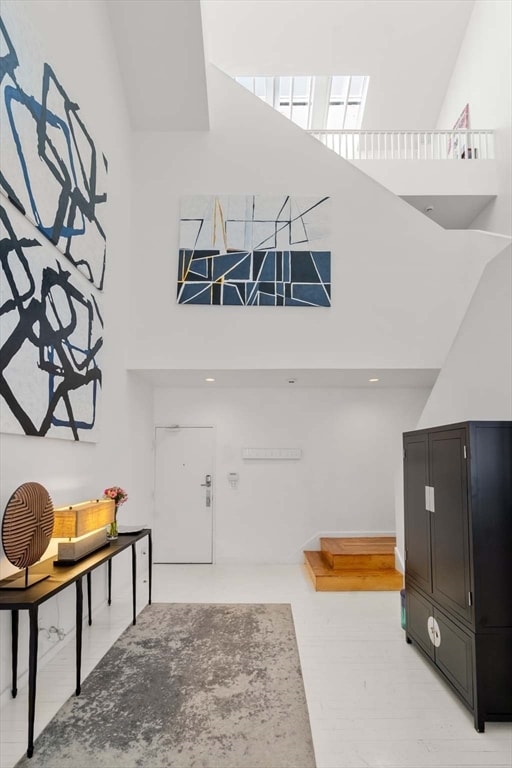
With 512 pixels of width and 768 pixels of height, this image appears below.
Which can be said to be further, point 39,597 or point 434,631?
point 434,631

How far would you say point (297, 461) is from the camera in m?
6.75

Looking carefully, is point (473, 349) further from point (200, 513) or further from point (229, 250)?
point (200, 513)

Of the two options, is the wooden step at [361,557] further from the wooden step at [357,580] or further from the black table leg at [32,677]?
the black table leg at [32,677]

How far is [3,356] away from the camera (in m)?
2.84

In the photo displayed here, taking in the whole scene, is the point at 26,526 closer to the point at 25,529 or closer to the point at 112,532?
the point at 25,529

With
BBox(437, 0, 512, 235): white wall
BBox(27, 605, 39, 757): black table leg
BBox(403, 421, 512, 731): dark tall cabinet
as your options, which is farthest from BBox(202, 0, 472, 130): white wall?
BBox(27, 605, 39, 757): black table leg

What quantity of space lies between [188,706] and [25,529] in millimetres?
1397

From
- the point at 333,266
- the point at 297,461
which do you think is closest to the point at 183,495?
the point at 297,461

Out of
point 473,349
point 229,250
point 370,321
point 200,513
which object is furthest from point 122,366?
point 473,349

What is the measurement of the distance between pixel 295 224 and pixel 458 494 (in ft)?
12.8

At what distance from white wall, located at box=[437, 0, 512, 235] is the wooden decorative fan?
20.0 ft

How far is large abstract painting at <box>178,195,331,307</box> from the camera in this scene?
224 inches

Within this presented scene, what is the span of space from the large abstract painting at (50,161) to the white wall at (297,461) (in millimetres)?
2834

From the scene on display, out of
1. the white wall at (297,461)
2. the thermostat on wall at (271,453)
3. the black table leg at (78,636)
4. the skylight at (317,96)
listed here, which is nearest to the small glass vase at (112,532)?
the black table leg at (78,636)
